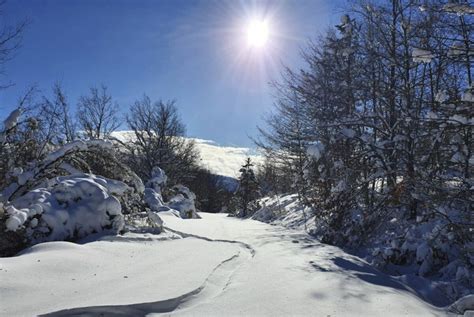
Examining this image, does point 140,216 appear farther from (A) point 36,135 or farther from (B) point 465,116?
(B) point 465,116

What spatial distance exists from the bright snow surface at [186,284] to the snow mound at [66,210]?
482 mm

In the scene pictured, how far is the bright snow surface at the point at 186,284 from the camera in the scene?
108 inches

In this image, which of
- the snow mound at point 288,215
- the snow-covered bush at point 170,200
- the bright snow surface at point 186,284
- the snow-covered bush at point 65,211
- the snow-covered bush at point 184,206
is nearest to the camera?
the bright snow surface at point 186,284

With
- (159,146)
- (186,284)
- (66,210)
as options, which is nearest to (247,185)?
(159,146)

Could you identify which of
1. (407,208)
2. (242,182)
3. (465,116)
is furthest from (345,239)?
(242,182)

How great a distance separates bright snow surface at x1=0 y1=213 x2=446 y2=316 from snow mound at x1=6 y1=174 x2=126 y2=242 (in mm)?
482

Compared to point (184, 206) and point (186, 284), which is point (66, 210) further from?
point (184, 206)

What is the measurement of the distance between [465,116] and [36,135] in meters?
7.52

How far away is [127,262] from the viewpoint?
13.4 feet

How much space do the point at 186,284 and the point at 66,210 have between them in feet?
9.37

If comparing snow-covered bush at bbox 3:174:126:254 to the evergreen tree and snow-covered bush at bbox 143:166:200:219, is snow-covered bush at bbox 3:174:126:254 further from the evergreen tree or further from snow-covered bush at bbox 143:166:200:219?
the evergreen tree

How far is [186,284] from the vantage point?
3311 mm

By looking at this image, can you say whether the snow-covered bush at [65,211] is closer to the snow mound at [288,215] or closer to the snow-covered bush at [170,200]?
the snow-covered bush at [170,200]

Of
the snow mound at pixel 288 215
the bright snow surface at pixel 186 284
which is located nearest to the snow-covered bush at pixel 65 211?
the bright snow surface at pixel 186 284
